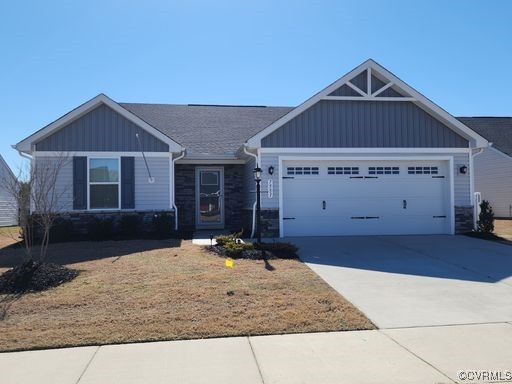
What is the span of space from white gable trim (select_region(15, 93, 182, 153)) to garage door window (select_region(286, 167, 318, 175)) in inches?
137

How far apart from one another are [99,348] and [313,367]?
7.55 ft

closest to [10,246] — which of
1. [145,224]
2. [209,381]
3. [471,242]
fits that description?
[145,224]

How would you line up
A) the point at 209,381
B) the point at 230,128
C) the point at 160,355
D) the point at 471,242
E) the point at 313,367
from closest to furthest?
the point at 209,381, the point at 313,367, the point at 160,355, the point at 471,242, the point at 230,128

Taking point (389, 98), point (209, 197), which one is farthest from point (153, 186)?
point (389, 98)

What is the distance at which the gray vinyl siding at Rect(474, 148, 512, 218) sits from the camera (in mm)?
23703

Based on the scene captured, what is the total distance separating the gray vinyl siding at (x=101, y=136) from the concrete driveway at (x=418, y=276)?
5656 millimetres

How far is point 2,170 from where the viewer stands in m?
22.7

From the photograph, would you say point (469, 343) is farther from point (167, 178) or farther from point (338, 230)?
point (167, 178)

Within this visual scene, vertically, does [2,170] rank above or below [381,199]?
above

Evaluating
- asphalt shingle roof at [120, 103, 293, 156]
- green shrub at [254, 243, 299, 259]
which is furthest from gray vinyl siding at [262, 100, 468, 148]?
green shrub at [254, 243, 299, 259]

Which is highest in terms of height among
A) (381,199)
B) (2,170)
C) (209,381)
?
(2,170)

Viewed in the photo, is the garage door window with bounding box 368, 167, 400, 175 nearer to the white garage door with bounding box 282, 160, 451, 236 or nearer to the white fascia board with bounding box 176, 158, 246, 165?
the white garage door with bounding box 282, 160, 451, 236

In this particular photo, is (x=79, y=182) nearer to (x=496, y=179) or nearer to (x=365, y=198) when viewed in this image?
(x=365, y=198)

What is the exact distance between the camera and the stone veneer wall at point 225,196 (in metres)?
15.9
